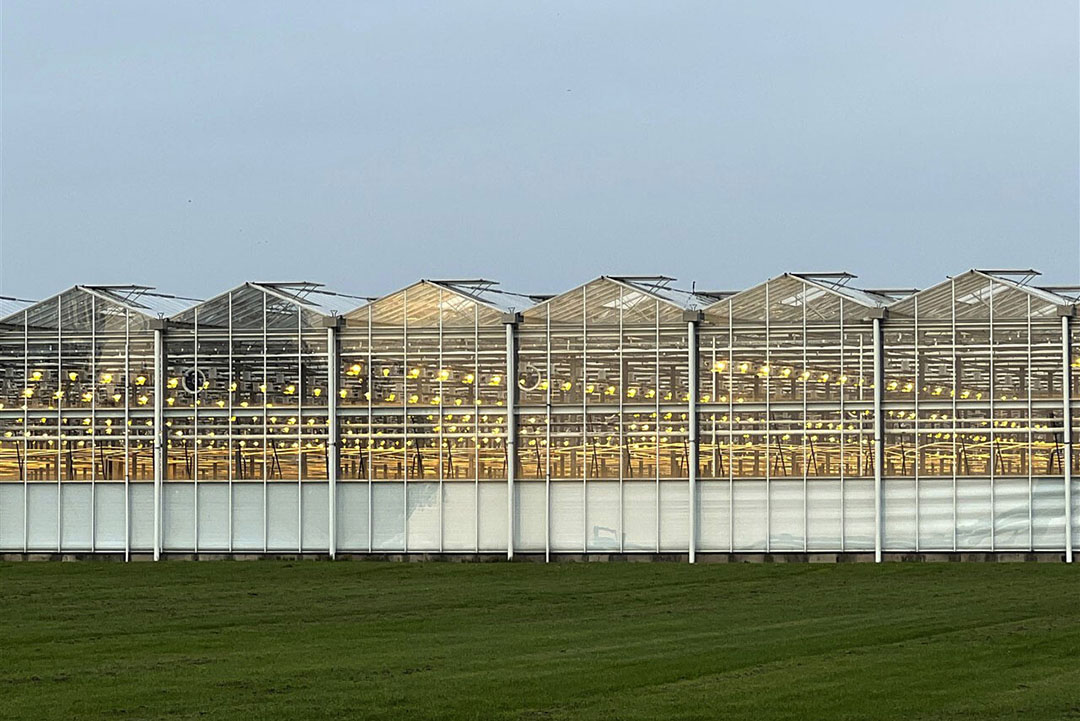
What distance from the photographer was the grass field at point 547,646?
23.9 meters

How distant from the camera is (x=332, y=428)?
59250 mm

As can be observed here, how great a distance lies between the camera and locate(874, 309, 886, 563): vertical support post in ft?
184

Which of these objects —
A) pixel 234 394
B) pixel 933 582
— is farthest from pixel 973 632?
pixel 234 394

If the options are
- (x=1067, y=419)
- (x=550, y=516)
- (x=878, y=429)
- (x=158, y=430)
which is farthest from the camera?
(x=158, y=430)

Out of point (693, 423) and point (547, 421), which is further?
point (547, 421)

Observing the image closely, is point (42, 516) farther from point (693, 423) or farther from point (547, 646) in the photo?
point (547, 646)

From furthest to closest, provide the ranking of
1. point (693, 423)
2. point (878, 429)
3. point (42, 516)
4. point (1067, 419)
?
point (42, 516), point (693, 423), point (878, 429), point (1067, 419)

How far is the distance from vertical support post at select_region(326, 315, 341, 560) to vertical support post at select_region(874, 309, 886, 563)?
16029mm

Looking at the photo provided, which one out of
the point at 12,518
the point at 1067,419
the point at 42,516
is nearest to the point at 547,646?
the point at 1067,419

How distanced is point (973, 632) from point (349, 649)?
10.5m

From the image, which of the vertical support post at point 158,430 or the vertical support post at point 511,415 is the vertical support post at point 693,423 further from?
the vertical support post at point 158,430

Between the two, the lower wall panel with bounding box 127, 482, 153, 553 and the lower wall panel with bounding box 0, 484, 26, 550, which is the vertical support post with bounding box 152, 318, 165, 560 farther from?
the lower wall panel with bounding box 0, 484, 26, 550

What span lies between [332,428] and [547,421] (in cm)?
651

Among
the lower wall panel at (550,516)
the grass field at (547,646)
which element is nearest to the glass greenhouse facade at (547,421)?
the lower wall panel at (550,516)
